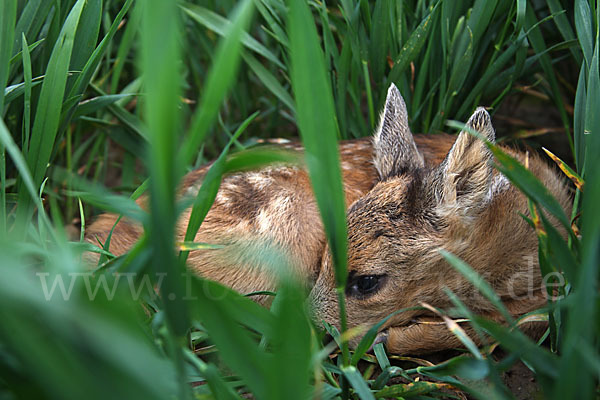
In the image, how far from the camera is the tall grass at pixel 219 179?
1.17 m

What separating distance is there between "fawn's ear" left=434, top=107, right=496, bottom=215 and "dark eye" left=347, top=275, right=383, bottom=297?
0.42m

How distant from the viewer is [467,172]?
2.69 meters

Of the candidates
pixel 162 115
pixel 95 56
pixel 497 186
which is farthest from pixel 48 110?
pixel 497 186

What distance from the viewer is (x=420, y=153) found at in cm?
312

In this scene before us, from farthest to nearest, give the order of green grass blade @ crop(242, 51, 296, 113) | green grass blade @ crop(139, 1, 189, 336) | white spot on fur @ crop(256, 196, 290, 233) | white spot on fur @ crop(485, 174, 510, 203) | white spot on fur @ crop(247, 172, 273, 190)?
green grass blade @ crop(242, 51, 296, 113) < white spot on fur @ crop(247, 172, 273, 190) < white spot on fur @ crop(256, 196, 290, 233) < white spot on fur @ crop(485, 174, 510, 203) < green grass blade @ crop(139, 1, 189, 336)

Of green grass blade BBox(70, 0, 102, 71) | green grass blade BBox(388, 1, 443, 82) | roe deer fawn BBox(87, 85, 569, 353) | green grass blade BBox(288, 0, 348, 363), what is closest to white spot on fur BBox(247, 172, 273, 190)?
roe deer fawn BBox(87, 85, 569, 353)

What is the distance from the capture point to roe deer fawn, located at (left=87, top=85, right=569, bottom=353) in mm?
2760

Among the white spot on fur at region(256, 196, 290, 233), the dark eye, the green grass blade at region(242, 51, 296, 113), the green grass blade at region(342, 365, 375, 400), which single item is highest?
the green grass blade at region(242, 51, 296, 113)

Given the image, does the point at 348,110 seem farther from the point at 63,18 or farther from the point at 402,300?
the point at 63,18

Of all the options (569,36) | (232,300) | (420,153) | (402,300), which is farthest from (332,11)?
(232,300)

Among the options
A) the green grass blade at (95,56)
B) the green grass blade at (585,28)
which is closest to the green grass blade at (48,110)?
the green grass blade at (95,56)

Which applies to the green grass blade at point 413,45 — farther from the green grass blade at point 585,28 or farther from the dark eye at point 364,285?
the dark eye at point 364,285

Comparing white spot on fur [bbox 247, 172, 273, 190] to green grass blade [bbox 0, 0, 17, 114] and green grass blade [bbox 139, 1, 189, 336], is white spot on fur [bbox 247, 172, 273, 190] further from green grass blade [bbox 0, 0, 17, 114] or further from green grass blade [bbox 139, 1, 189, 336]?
green grass blade [bbox 139, 1, 189, 336]

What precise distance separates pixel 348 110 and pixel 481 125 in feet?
3.82
